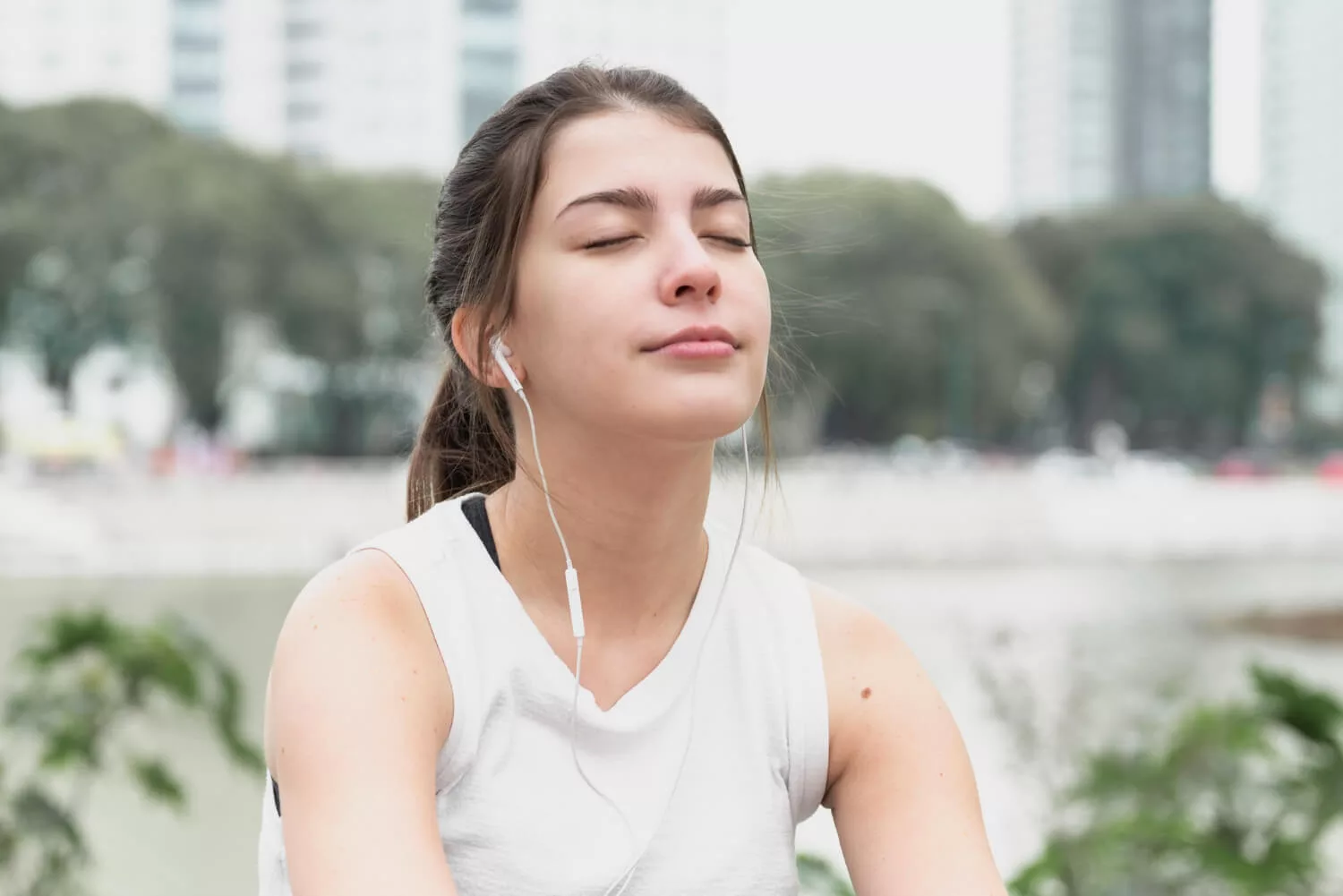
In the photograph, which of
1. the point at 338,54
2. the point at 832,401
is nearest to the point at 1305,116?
the point at 832,401

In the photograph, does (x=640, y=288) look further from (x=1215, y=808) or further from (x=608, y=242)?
(x=1215, y=808)

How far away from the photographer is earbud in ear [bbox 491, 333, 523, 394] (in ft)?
2.82

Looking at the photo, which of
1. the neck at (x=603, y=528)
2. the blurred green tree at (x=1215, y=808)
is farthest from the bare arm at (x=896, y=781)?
the blurred green tree at (x=1215, y=808)

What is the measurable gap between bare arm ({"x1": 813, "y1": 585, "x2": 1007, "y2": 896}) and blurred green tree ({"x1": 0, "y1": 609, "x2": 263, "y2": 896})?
1.43 meters

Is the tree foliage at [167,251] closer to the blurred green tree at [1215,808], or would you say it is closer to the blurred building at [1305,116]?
the blurred building at [1305,116]

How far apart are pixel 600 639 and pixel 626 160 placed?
0.88 ft

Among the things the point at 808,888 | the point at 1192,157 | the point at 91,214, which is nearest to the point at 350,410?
the point at 91,214

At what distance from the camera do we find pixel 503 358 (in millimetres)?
869

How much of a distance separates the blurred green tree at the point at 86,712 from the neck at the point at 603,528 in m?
1.36

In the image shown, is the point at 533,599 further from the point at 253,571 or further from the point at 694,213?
the point at 253,571

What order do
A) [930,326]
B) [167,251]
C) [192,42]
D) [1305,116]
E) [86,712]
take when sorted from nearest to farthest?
1. [86,712]
2. [1305,116]
3. [167,251]
4. [930,326]
5. [192,42]

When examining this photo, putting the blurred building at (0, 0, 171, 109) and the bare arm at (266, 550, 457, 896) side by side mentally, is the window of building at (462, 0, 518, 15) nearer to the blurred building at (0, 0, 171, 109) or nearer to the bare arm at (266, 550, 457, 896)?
the blurred building at (0, 0, 171, 109)

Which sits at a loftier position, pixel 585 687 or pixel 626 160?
pixel 626 160

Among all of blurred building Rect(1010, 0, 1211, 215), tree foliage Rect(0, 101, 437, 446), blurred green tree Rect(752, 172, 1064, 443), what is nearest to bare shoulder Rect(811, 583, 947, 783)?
tree foliage Rect(0, 101, 437, 446)
